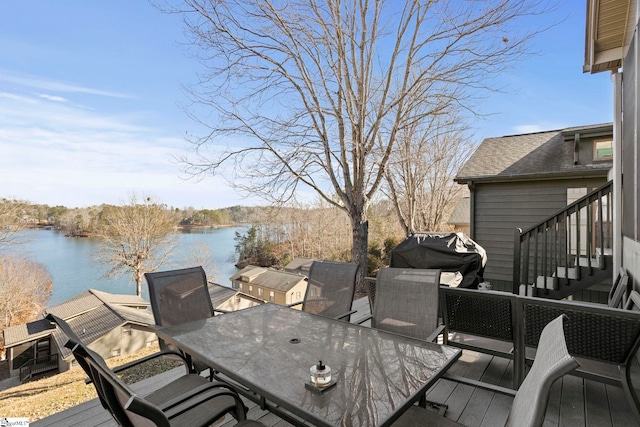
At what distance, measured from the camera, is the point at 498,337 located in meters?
2.87

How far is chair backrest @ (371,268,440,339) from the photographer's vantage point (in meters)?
2.58

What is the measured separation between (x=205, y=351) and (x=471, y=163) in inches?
328

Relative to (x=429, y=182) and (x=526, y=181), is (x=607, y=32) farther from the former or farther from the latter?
(x=429, y=182)

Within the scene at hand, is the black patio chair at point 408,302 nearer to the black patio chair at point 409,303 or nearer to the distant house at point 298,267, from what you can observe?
the black patio chair at point 409,303

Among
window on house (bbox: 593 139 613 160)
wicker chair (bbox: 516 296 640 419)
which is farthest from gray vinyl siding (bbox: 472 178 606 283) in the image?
wicker chair (bbox: 516 296 640 419)

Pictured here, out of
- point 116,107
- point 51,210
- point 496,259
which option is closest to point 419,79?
point 496,259

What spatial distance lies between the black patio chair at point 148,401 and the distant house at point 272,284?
650cm

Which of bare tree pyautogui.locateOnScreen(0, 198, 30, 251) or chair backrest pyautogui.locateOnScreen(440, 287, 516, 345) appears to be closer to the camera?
chair backrest pyautogui.locateOnScreen(440, 287, 516, 345)

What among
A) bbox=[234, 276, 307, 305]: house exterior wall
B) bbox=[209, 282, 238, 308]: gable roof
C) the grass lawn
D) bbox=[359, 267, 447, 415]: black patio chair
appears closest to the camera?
bbox=[359, 267, 447, 415]: black patio chair

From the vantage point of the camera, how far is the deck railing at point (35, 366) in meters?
7.61

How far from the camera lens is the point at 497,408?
2467 millimetres

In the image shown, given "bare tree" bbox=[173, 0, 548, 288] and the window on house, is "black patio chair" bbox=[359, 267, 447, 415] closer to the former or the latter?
"bare tree" bbox=[173, 0, 548, 288]

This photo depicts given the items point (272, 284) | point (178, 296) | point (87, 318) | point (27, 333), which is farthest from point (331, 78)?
point (27, 333)

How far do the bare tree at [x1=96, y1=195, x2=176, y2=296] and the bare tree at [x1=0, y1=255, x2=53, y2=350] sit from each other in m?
2.73
